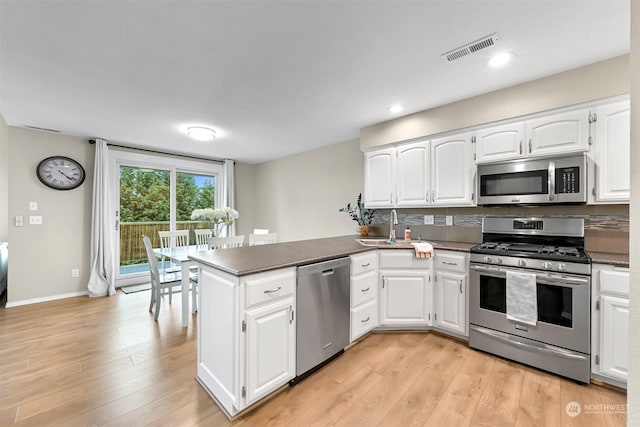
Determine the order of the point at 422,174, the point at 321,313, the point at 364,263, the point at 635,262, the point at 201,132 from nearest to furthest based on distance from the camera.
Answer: the point at 635,262 < the point at 321,313 < the point at 364,263 < the point at 422,174 < the point at 201,132

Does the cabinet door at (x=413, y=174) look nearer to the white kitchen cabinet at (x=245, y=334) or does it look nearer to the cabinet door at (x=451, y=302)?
the cabinet door at (x=451, y=302)

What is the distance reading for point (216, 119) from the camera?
3275mm

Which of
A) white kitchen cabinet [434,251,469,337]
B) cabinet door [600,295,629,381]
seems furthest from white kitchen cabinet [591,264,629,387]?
white kitchen cabinet [434,251,469,337]

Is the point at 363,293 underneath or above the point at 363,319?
above

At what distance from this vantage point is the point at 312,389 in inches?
75.3

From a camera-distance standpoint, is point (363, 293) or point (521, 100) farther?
point (363, 293)

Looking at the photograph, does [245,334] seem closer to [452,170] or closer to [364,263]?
[364,263]

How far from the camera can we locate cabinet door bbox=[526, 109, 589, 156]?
2168 millimetres

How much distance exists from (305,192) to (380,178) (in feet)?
6.04

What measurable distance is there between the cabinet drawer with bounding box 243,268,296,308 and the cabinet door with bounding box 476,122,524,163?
2.18 meters

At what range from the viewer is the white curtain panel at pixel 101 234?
4.01 m

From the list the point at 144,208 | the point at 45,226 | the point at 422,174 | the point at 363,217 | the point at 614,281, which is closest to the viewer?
the point at 614,281

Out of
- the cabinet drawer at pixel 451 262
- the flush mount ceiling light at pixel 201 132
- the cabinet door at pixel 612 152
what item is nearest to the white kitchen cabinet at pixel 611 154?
the cabinet door at pixel 612 152

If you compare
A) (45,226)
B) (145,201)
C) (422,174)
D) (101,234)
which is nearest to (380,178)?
(422,174)
